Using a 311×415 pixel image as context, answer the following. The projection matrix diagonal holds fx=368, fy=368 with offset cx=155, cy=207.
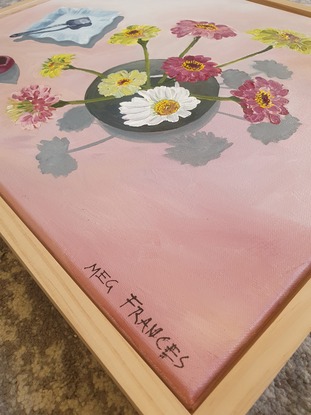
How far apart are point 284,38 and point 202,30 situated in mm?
222

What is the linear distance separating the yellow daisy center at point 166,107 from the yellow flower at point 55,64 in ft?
0.98

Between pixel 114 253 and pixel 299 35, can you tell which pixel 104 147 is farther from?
pixel 299 35

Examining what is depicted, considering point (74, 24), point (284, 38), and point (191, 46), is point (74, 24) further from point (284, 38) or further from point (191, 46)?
point (284, 38)

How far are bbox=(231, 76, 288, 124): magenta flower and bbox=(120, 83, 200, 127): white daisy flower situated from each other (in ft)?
0.35

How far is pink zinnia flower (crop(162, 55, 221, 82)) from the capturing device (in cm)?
87

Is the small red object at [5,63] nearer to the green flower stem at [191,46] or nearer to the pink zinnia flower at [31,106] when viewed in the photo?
the pink zinnia flower at [31,106]

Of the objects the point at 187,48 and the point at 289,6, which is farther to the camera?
the point at 289,6

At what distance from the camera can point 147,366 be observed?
1.49 ft

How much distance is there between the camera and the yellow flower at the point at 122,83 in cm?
85

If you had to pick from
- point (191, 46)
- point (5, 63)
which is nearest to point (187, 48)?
point (191, 46)

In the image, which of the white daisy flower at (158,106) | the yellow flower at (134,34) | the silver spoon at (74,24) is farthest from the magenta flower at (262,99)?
the silver spoon at (74,24)

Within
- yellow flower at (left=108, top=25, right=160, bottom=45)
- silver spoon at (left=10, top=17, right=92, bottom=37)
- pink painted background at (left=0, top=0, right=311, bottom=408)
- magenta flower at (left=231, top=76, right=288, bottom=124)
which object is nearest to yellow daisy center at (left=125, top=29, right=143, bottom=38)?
yellow flower at (left=108, top=25, right=160, bottom=45)

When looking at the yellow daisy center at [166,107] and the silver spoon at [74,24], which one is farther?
the silver spoon at [74,24]

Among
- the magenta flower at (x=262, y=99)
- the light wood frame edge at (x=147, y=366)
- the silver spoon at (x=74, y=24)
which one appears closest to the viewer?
the light wood frame edge at (x=147, y=366)
